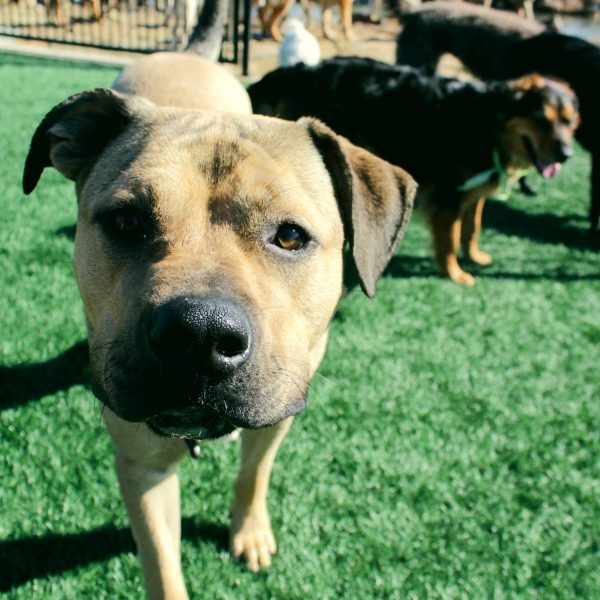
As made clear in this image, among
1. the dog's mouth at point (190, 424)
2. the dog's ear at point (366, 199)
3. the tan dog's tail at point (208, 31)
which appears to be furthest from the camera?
the tan dog's tail at point (208, 31)

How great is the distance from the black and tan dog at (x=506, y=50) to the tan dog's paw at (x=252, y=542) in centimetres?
576

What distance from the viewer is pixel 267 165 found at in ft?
8.13

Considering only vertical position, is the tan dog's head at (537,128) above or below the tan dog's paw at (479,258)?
above

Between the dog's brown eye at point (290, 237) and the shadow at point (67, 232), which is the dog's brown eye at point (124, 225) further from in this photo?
the shadow at point (67, 232)

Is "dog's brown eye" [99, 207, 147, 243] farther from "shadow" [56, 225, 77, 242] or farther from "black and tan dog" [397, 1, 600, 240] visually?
"black and tan dog" [397, 1, 600, 240]

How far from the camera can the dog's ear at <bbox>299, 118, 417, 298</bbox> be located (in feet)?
8.84

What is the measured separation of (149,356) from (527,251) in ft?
18.5

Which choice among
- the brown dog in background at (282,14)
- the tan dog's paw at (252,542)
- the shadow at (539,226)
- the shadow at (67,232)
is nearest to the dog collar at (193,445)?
the tan dog's paw at (252,542)

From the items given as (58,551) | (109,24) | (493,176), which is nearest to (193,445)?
(58,551)

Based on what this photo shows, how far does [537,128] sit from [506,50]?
8.87ft

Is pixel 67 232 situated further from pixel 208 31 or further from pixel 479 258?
pixel 479 258

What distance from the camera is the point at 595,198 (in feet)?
23.8

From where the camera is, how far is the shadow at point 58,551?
286cm

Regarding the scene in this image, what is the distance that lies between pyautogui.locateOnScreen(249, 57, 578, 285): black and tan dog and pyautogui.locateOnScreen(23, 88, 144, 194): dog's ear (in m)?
3.41
